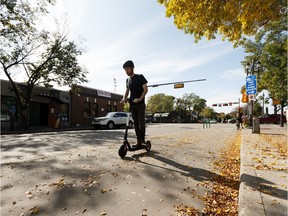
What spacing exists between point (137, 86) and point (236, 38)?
12.5 ft

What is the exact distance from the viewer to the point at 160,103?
8956 cm

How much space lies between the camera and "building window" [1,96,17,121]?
2276 cm

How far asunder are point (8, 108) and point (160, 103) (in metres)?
69.4

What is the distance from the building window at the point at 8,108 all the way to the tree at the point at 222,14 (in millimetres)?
22270

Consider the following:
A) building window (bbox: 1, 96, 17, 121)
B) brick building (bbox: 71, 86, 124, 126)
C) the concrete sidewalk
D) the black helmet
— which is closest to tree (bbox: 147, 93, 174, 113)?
brick building (bbox: 71, 86, 124, 126)

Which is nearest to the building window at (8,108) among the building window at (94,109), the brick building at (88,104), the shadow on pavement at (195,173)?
the brick building at (88,104)

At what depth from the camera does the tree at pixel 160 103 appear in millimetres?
88938

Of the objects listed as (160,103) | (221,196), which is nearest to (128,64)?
(221,196)

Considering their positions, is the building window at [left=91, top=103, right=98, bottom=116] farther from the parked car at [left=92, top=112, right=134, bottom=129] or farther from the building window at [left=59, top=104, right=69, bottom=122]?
the parked car at [left=92, top=112, right=134, bottom=129]

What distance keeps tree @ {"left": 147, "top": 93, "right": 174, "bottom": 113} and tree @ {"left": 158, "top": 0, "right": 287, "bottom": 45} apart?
3219 inches

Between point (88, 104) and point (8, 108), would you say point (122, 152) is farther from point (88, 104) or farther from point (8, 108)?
point (88, 104)

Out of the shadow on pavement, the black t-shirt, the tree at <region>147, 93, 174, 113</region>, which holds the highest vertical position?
the tree at <region>147, 93, 174, 113</region>

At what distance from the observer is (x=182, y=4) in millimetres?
5785

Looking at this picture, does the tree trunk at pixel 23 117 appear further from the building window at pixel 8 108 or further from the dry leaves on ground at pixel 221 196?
the dry leaves on ground at pixel 221 196
